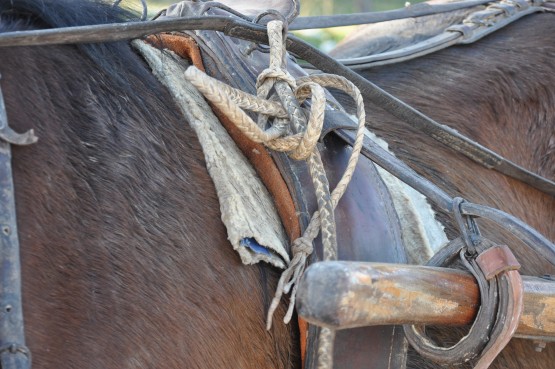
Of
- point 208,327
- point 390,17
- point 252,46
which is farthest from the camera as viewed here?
point 390,17

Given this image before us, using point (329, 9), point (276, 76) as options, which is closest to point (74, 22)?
point (276, 76)

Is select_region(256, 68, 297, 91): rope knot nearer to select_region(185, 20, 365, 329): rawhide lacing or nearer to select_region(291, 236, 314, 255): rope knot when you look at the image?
select_region(185, 20, 365, 329): rawhide lacing

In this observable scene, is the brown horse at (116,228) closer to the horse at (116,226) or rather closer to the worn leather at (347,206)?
the horse at (116,226)

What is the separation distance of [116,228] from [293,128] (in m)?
0.38

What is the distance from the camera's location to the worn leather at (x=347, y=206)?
1459 millimetres

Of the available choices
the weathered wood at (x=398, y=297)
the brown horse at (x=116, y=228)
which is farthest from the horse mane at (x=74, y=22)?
the weathered wood at (x=398, y=297)

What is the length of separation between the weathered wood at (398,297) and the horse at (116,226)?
0.79 ft

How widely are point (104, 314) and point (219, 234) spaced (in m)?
0.27

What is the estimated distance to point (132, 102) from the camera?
1462mm

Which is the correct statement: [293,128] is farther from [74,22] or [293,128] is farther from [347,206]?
[74,22]

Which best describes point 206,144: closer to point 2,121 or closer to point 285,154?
point 285,154

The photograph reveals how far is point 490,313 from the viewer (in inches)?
54.6

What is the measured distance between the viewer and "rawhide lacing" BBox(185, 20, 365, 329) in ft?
4.51

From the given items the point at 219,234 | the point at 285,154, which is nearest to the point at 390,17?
the point at 285,154
